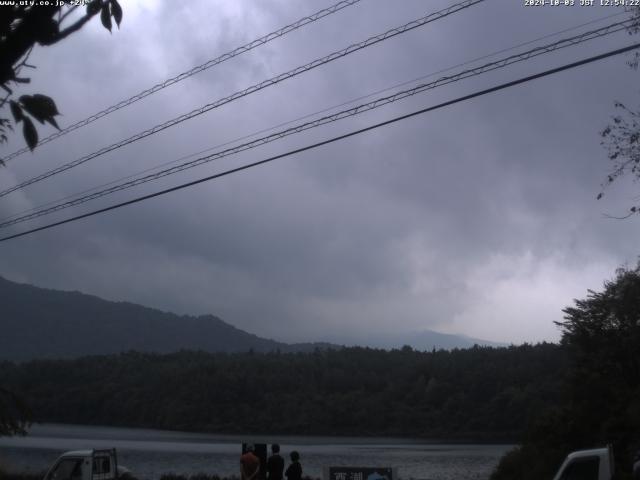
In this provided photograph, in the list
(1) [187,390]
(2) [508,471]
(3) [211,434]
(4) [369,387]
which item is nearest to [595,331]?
(2) [508,471]

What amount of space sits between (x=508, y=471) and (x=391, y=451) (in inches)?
870

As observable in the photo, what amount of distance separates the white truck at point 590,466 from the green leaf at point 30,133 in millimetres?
10173

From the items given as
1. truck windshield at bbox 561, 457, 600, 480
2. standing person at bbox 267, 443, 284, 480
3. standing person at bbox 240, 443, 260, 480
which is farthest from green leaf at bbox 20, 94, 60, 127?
standing person at bbox 267, 443, 284, 480

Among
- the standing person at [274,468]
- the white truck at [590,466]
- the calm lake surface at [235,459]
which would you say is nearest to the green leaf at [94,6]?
the white truck at [590,466]

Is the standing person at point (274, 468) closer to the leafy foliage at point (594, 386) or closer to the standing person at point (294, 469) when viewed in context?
the standing person at point (294, 469)

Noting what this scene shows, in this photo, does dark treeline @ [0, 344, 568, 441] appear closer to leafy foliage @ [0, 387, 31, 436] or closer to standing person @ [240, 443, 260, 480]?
standing person @ [240, 443, 260, 480]

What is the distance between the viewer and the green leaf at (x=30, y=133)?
4.27m

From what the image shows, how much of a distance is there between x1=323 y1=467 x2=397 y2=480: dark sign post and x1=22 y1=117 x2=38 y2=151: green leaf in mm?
12783

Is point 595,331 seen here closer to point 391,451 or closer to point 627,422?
point 627,422

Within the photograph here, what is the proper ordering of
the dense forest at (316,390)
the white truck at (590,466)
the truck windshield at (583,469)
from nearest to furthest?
the white truck at (590,466), the truck windshield at (583,469), the dense forest at (316,390)

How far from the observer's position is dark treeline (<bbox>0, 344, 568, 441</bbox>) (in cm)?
6456


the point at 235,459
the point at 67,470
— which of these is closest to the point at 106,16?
the point at 67,470

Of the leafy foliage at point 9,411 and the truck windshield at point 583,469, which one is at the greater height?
the leafy foliage at point 9,411

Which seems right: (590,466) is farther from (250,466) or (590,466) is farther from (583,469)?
(250,466)
